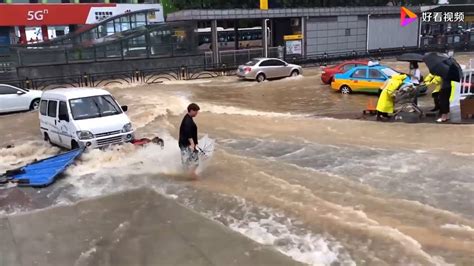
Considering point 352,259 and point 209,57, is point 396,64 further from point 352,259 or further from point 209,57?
point 352,259

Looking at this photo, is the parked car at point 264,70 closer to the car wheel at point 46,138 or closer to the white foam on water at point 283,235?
the car wheel at point 46,138

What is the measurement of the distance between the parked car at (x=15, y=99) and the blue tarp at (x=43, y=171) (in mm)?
10075

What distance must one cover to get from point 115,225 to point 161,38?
28.7 m

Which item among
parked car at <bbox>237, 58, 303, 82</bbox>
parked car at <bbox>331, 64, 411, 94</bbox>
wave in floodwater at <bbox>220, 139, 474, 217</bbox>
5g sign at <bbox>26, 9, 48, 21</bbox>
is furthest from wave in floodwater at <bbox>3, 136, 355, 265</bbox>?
5g sign at <bbox>26, 9, 48, 21</bbox>

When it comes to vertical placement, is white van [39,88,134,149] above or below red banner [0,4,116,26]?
below

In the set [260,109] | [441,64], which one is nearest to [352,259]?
[441,64]

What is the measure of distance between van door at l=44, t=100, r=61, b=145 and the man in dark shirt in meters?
5.22

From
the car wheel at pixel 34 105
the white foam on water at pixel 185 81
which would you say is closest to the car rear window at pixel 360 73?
the white foam on water at pixel 185 81

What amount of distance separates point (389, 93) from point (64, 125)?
1020 centimetres

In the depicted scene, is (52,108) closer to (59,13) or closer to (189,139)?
(189,139)

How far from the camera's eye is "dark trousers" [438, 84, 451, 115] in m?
15.1

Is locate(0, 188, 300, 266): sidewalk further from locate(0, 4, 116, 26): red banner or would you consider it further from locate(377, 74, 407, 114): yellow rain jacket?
locate(0, 4, 116, 26): red banner

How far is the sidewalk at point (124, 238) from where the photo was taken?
23.1ft

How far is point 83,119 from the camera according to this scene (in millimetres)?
13273
